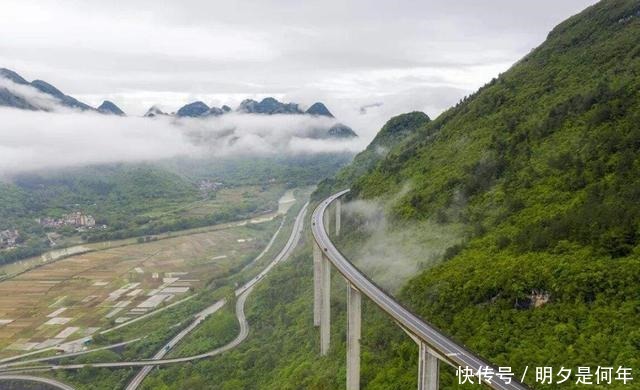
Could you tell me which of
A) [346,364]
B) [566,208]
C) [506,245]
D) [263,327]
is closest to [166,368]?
[263,327]

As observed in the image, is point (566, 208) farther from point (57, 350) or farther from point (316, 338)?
point (57, 350)

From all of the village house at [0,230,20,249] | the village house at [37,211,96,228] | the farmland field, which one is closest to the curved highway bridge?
the farmland field

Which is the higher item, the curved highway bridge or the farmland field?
the curved highway bridge

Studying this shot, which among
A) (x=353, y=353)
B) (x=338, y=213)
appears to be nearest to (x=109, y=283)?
(x=338, y=213)

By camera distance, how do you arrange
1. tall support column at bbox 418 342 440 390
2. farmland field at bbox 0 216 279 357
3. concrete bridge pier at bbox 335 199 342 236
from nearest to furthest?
1. tall support column at bbox 418 342 440 390
2. concrete bridge pier at bbox 335 199 342 236
3. farmland field at bbox 0 216 279 357

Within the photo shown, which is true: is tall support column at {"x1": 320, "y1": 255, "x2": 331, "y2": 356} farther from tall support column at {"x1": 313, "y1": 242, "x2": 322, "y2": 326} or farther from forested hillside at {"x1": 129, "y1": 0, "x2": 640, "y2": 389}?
tall support column at {"x1": 313, "y1": 242, "x2": 322, "y2": 326}

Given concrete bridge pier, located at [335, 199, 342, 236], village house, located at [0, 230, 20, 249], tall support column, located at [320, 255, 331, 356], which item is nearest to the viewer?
tall support column, located at [320, 255, 331, 356]

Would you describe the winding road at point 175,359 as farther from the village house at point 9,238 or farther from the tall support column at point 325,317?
the village house at point 9,238
